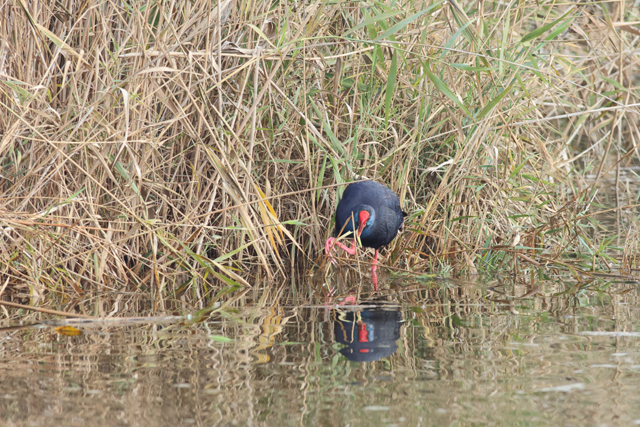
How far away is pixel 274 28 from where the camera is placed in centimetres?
412

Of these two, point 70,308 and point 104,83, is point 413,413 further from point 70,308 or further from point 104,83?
point 104,83

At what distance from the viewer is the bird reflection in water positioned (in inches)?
101

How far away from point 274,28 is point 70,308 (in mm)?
1857

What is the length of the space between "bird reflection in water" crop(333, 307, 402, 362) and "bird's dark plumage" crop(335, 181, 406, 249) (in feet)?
3.25

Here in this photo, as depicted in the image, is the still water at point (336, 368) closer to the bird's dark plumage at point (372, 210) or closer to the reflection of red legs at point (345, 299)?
the reflection of red legs at point (345, 299)

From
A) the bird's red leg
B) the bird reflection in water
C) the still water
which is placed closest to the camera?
the still water

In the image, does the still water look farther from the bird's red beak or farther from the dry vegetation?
the bird's red beak

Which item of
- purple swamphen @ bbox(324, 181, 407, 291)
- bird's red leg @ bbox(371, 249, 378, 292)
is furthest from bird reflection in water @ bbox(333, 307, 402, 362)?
purple swamphen @ bbox(324, 181, 407, 291)

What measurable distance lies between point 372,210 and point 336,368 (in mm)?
1893

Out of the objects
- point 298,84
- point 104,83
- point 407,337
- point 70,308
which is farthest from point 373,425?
point 298,84

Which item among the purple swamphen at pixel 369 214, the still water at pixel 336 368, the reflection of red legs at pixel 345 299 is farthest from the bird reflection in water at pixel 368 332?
Answer: the purple swamphen at pixel 369 214

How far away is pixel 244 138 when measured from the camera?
4.04 m

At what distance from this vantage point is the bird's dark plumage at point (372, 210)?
4.20 meters

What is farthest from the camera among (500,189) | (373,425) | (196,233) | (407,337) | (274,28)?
(500,189)
